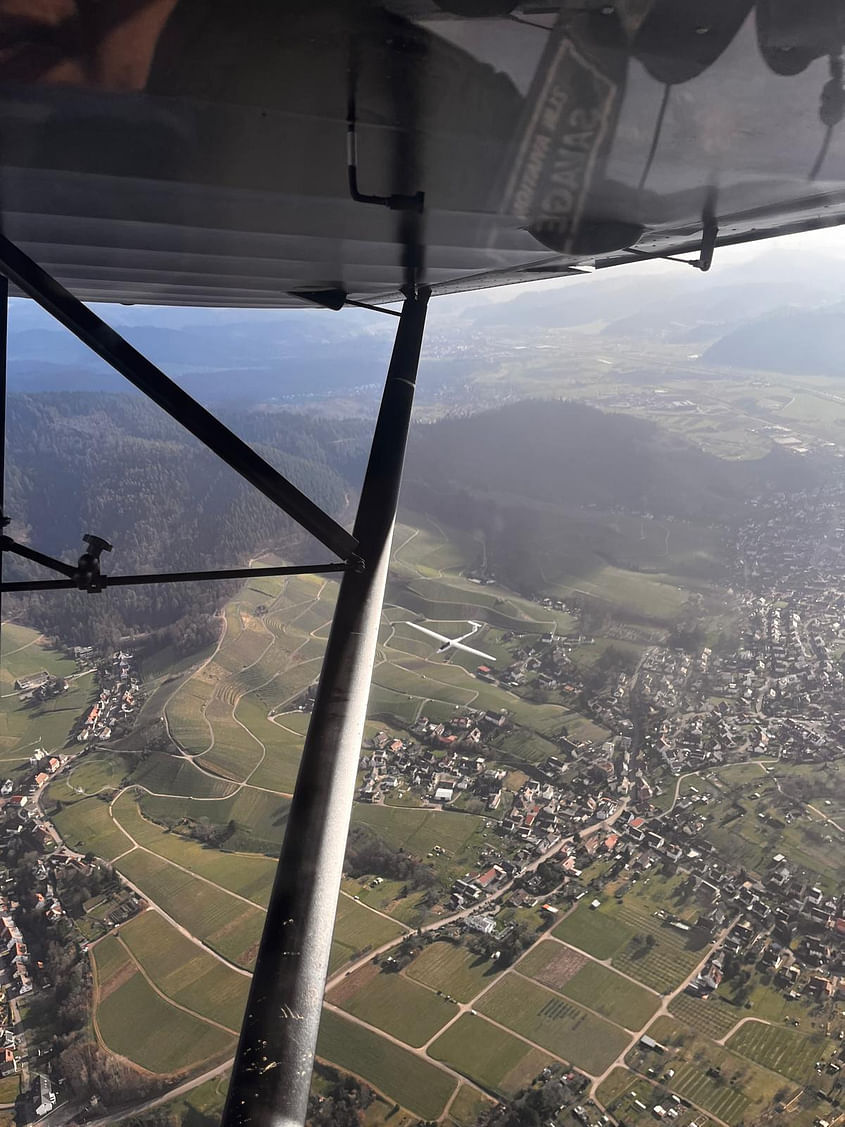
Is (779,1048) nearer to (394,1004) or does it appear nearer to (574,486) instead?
(394,1004)

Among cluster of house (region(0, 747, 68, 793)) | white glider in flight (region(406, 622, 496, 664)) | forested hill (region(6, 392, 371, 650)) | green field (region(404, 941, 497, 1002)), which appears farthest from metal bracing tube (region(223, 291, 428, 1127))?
forested hill (region(6, 392, 371, 650))

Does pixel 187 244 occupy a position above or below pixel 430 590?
above

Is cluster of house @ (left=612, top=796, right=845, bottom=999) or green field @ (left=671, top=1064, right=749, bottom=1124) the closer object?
green field @ (left=671, top=1064, right=749, bottom=1124)

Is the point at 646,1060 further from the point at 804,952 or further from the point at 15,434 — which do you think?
the point at 15,434

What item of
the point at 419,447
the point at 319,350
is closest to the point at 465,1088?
the point at 419,447

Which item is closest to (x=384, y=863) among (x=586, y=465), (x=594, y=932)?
(x=594, y=932)

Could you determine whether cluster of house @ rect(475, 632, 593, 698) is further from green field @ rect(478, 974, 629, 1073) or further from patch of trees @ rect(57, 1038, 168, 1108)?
patch of trees @ rect(57, 1038, 168, 1108)

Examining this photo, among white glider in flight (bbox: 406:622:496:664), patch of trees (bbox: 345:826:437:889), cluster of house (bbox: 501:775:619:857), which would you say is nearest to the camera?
patch of trees (bbox: 345:826:437:889)

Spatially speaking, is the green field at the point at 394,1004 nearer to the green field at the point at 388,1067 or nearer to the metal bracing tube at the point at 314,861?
the green field at the point at 388,1067
